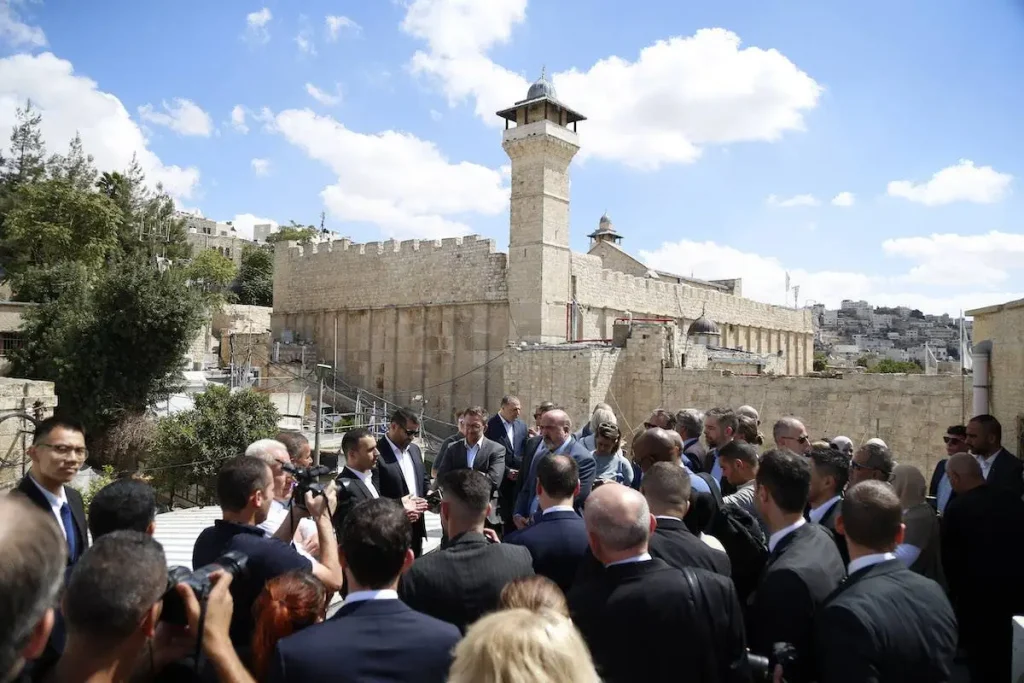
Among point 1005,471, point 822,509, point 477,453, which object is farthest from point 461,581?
point 1005,471

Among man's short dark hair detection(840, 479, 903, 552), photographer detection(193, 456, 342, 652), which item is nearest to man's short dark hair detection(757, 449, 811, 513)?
man's short dark hair detection(840, 479, 903, 552)

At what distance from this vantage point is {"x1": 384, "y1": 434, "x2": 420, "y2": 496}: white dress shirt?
5164 mm

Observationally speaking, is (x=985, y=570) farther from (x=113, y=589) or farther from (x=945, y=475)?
(x=113, y=589)

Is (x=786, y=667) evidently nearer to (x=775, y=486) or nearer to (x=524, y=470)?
(x=775, y=486)

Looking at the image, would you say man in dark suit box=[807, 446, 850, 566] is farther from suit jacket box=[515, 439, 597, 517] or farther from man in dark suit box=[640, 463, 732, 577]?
suit jacket box=[515, 439, 597, 517]

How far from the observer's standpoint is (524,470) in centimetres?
569

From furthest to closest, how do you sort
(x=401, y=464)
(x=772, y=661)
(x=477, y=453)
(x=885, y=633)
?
(x=477, y=453)
(x=401, y=464)
(x=772, y=661)
(x=885, y=633)

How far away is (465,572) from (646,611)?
0.79 meters

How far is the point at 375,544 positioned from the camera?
227cm

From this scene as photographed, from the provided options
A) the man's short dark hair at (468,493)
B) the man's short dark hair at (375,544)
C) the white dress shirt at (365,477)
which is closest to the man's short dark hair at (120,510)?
the man's short dark hair at (375,544)

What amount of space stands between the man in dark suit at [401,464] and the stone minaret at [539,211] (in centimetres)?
1340

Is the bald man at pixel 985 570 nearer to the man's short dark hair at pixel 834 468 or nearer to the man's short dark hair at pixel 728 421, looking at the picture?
the man's short dark hair at pixel 834 468

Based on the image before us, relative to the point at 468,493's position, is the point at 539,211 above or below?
above

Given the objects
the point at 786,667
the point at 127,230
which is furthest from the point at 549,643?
the point at 127,230
